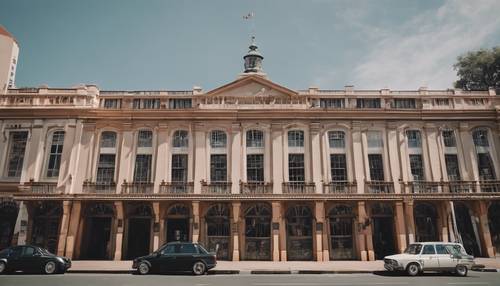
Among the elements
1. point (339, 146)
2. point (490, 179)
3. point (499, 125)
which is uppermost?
point (499, 125)

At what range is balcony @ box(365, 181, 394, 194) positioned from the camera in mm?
21953

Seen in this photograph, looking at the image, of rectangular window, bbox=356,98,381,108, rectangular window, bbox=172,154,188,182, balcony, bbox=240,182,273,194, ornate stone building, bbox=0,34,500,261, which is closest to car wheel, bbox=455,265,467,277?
ornate stone building, bbox=0,34,500,261

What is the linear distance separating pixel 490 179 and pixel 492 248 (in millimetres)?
4568

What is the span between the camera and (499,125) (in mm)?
→ 23094

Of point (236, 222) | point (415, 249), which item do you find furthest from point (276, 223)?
point (415, 249)

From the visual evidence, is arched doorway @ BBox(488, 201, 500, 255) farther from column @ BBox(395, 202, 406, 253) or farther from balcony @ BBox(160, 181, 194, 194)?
balcony @ BBox(160, 181, 194, 194)

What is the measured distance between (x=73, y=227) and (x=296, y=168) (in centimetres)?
1492

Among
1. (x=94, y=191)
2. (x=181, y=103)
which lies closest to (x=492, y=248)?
(x=181, y=103)

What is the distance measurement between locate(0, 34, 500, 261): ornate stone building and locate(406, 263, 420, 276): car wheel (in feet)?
21.0

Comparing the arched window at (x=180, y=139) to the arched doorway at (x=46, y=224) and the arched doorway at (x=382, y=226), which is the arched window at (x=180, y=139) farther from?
the arched doorway at (x=382, y=226)

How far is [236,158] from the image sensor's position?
22.6 meters

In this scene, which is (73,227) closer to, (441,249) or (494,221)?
(441,249)

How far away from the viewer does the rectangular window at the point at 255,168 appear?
22.5 metres

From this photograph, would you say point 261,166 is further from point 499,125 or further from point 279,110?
point 499,125
